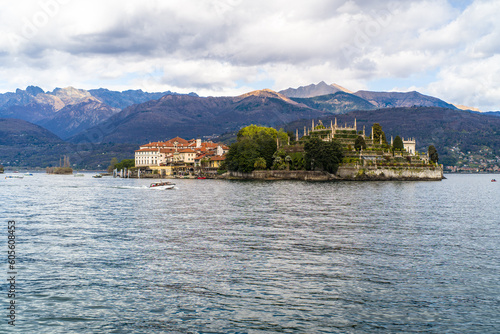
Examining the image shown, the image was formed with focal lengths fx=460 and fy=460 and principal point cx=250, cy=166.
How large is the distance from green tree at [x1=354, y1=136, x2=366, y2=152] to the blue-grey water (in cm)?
10953

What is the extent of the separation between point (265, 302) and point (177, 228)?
76.9 feet

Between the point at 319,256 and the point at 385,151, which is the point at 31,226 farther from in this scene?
A: the point at 385,151

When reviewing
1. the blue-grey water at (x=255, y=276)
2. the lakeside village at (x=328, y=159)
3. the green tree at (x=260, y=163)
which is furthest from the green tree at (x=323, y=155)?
the blue-grey water at (x=255, y=276)

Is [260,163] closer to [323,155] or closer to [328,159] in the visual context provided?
[323,155]

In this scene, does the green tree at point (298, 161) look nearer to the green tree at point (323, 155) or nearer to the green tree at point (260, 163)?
the green tree at point (323, 155)

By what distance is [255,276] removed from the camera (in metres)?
25.0

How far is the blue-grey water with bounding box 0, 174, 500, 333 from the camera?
18.6 m

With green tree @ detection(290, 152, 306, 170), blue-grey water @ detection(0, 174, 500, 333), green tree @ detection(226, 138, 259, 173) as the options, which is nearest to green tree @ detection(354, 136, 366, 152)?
green tree @ detection(290, 152, 306, 170)

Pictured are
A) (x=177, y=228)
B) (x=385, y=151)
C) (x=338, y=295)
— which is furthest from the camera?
(x=385, y=151)

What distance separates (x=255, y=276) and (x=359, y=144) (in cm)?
13697

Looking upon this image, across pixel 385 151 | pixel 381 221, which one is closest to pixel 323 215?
pixel 381 221

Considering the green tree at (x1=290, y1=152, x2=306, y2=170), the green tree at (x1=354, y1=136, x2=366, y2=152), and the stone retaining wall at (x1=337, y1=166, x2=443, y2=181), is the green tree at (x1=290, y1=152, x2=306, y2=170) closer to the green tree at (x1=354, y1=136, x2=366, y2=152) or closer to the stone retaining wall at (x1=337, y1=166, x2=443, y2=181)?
the stone retaining wall at (x1=337, y1=166, x2=443, y2=181)

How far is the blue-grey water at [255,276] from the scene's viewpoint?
1862cm

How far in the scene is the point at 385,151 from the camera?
159m
